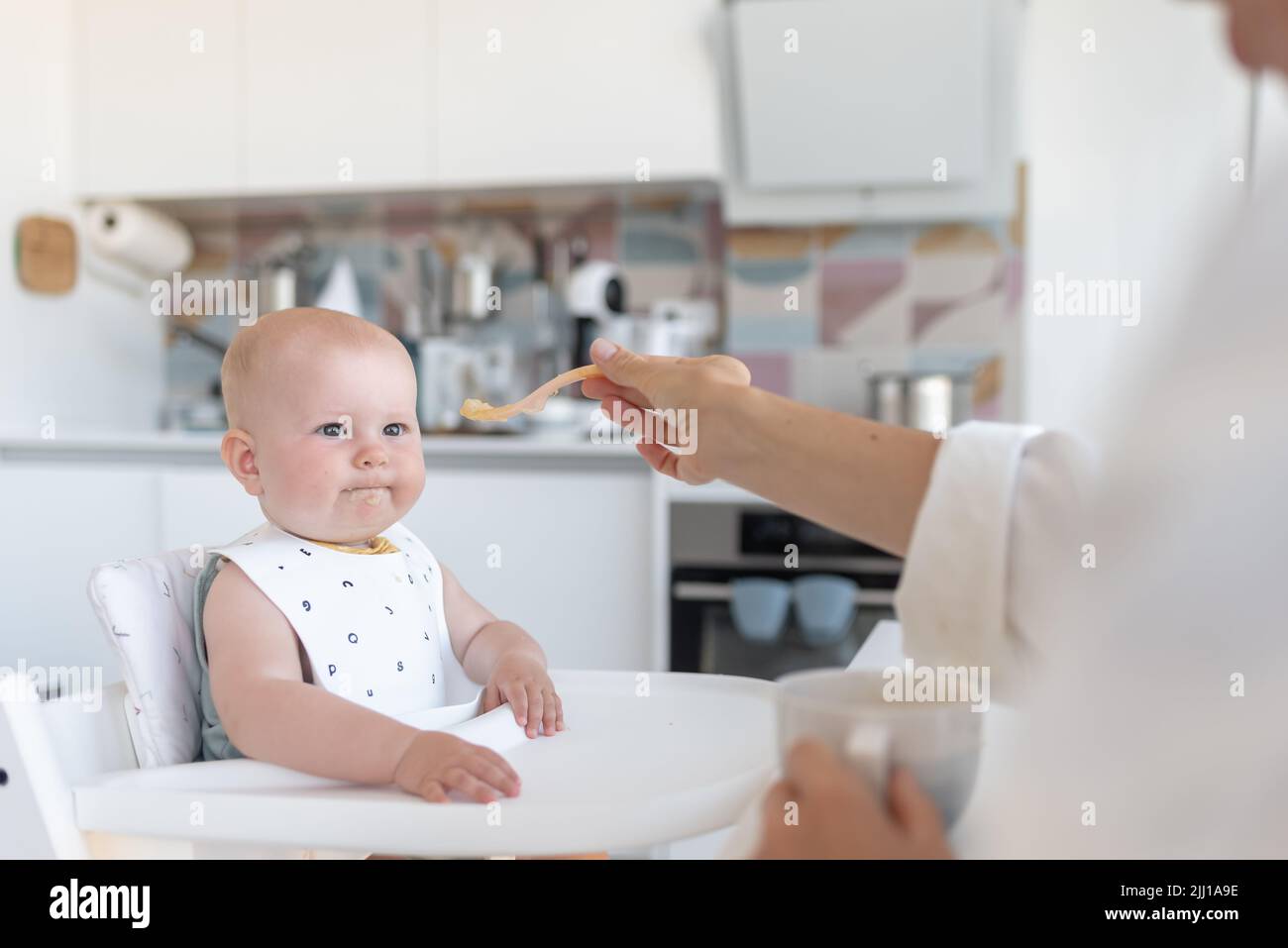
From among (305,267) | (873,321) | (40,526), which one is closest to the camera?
(40,526)

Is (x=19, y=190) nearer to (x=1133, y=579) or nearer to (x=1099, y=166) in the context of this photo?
(x=1099, y=166)

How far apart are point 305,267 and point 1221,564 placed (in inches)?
118

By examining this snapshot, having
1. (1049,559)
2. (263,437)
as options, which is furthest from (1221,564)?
(263,437)

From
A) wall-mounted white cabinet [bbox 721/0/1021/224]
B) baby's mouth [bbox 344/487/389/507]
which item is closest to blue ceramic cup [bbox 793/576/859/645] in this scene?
wall-mounted white cabinet [bbox 721/0/1021/224]

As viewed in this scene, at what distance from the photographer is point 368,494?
1.04 meters

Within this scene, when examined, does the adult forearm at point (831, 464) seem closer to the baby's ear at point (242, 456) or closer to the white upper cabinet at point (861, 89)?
the baby's ear at point (242, 456)

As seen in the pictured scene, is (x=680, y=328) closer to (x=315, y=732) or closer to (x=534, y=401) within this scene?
(x=534, y=401)

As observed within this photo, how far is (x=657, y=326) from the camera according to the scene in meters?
2.72

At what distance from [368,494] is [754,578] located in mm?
1398

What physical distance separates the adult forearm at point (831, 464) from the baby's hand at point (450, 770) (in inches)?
9.8

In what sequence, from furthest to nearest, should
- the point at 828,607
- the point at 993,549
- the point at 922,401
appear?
the point at 922,401 → the point at 828,607 → the point at 993,549

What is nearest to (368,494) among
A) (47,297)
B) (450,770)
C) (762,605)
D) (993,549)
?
(450,770)

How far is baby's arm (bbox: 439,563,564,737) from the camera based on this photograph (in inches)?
33.5

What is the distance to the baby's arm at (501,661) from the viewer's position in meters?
0.85
